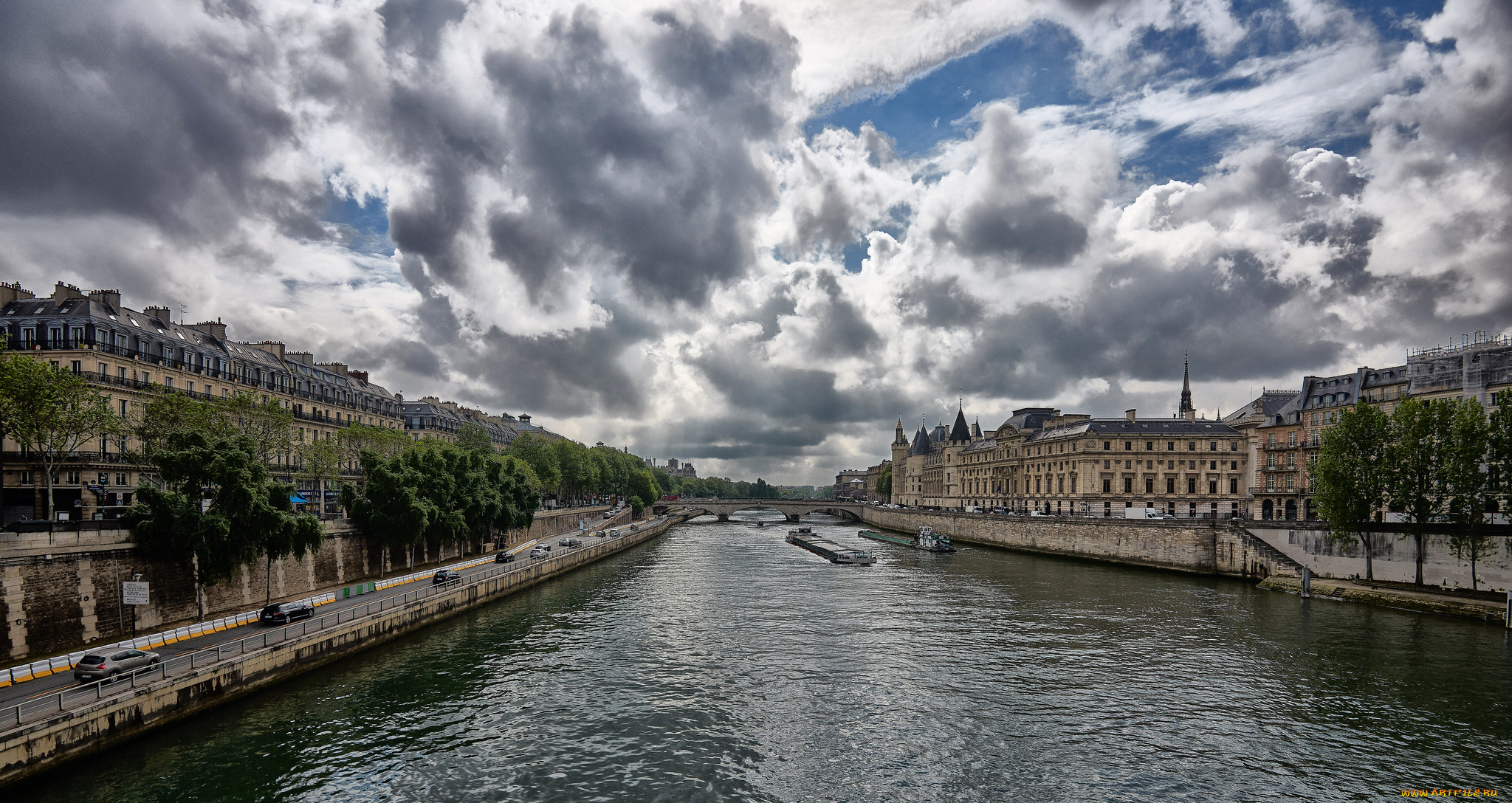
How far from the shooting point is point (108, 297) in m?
58.9

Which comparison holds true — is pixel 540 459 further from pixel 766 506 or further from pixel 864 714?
pixel 864 714

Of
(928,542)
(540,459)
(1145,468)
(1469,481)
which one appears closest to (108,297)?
(540,459)

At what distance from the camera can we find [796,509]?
17625 centimetres

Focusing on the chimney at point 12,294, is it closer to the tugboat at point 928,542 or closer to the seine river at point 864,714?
the seine river at point 864,714

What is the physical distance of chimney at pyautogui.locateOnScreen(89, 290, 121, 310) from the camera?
191 ft

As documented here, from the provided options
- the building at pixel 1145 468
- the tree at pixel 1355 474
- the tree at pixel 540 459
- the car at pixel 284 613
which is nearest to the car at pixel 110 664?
the car at pixel 284 613

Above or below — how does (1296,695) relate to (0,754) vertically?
below

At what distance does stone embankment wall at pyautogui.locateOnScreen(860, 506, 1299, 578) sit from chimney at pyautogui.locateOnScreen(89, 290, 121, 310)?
3749 inches

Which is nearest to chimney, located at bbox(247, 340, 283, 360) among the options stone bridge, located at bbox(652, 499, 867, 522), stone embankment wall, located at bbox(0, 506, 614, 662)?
stone embankment wall, located at bbox(0, 506, 614, 662)

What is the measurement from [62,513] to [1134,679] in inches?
2529

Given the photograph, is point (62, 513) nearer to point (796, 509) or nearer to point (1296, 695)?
point (1296, 695)

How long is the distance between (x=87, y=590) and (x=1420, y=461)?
7897 centimetres

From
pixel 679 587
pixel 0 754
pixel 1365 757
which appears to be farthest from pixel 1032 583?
pixel 0 754

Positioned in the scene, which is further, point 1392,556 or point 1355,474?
point 1392,556
